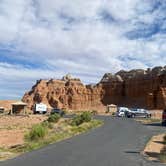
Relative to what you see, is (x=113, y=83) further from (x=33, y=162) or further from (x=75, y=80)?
(x=33, y=162)

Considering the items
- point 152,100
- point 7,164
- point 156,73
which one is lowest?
point 7,164

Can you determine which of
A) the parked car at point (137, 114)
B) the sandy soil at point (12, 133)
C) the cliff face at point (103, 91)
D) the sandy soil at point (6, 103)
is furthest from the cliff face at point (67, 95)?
the sandy soil at point (12, 133)

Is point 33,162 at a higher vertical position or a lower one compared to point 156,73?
lower

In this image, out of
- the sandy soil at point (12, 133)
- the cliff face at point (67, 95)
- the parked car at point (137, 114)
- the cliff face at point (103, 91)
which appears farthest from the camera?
the cliff face at point (67, 95)

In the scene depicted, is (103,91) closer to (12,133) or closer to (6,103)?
(6,103)

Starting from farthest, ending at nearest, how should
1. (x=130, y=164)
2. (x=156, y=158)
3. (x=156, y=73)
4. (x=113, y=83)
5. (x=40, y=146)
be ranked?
(x=113, y=83), (x=156, y=73), (x=40, y=146), (x=156, y=158), (x=130, y=164)

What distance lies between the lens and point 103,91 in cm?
14925

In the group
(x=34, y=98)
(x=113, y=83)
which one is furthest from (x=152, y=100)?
(x=34, y=98)

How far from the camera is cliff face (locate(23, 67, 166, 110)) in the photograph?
134 m

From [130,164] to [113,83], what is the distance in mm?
134566

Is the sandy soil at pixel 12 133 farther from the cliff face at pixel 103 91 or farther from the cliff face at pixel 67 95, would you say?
the cliff face at pixel 67 95

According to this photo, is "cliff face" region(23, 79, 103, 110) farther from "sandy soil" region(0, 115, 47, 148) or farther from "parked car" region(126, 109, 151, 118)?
"sandy soil" region(0, 115, 47, 148)

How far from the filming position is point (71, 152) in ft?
61.9

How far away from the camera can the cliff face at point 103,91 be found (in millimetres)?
133750
